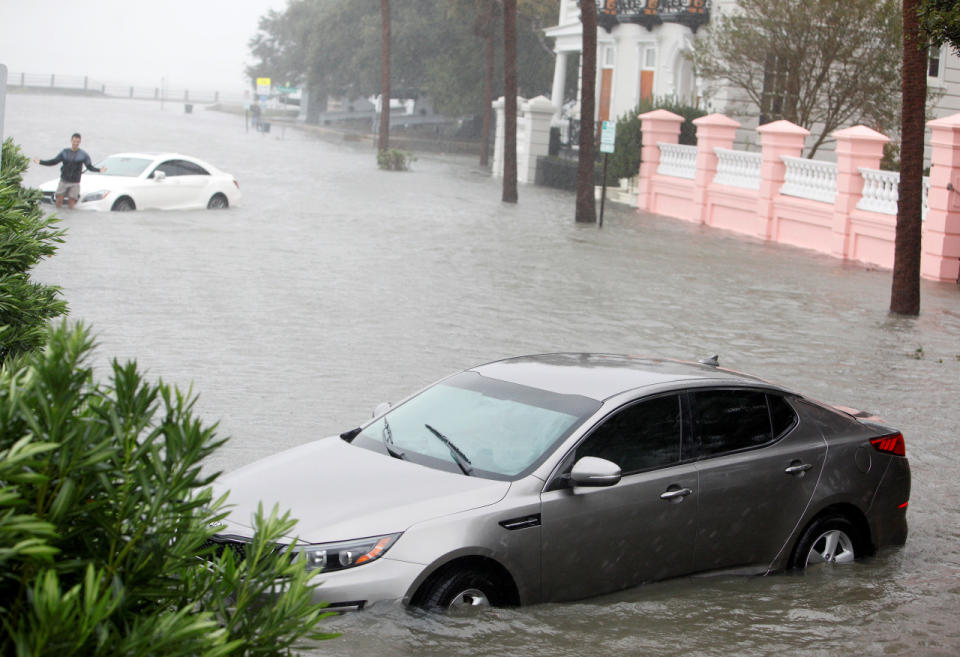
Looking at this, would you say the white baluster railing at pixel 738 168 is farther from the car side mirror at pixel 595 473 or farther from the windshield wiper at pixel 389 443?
the car side mirror at pixel 595 473

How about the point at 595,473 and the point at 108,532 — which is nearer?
the point at 108,532

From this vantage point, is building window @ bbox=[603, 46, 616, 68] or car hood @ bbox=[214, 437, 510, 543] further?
building window @ bbox=[603, 46, 616, 68]

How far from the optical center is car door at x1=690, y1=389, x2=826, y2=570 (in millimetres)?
6652

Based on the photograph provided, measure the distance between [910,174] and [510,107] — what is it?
20.4 m

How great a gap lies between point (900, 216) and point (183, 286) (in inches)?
404

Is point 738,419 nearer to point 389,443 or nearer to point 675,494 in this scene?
point 675,494

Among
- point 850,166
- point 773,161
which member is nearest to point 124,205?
point 773,161

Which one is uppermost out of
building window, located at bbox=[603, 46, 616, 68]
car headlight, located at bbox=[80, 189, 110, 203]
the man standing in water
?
building window, located at bbox=[603, 46, 616, 68]

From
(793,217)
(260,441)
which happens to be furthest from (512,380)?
(793,217)

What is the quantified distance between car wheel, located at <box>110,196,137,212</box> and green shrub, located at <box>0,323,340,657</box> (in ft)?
78.2

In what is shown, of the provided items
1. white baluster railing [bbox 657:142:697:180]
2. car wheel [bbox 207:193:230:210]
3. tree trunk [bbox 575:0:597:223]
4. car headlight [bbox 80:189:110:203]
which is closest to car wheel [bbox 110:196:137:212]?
car headlight [bbox 80:189:110:203]

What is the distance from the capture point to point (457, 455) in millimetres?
6340

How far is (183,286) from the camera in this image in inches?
679

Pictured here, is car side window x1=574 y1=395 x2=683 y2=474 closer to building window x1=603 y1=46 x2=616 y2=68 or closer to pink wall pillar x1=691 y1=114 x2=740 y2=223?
pink wall pillar x1=691 y1=114 x2=740 y2=223
